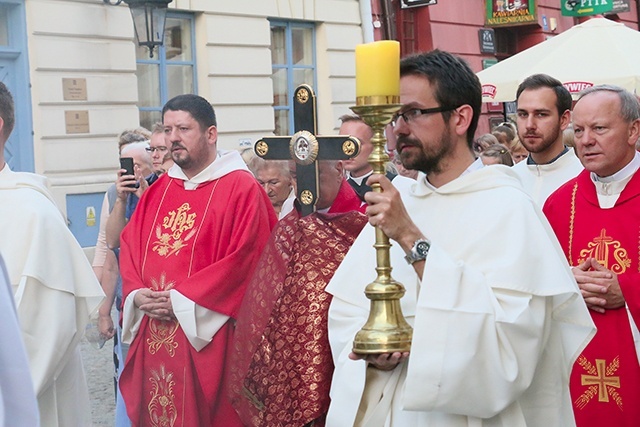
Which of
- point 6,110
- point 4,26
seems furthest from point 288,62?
point 6,110

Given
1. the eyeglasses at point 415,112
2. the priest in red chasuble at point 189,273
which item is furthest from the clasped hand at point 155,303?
A: the eyeglasses at point 415,112

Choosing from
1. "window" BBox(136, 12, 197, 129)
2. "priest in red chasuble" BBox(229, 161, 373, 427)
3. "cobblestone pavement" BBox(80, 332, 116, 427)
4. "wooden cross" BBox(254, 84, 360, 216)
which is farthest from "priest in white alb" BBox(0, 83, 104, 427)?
"window" BBox(136, 12, 197, 129)

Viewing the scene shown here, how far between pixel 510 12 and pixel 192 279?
1669 cm

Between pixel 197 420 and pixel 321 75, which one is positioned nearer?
pixel 197 420

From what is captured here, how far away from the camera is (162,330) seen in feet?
18.4

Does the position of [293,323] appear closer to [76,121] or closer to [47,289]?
[47,289]

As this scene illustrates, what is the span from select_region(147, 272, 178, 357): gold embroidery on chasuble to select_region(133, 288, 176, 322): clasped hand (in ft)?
0.21

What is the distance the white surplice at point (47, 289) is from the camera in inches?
187

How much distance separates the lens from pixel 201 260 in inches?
219

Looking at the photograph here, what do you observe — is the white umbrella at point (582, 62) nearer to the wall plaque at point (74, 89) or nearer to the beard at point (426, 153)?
the wall plaque at point (74, 89)

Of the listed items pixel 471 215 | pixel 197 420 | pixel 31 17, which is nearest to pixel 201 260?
pixel 197 420

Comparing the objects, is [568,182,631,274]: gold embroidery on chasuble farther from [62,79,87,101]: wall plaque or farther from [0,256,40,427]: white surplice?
[62,79,87,101]: wall plaque

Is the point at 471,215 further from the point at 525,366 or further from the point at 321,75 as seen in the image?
the point at 321,75

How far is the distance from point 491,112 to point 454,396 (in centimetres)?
1773
